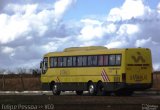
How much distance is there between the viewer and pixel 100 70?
39781 mm

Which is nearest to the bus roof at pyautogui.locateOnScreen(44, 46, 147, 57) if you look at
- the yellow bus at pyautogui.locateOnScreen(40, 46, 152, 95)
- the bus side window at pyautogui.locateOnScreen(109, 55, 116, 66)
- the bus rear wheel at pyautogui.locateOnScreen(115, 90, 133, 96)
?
the yellow bus at pyautogui.locateOnScreen(40, 46, 152, 95)

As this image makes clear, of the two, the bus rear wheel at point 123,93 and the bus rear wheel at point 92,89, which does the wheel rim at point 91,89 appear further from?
the bus rear wheel at point 123,93

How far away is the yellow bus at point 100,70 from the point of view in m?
38.2

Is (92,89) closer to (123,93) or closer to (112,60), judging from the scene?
(123,93)

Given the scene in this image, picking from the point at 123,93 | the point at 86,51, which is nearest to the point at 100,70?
the point at 86,51

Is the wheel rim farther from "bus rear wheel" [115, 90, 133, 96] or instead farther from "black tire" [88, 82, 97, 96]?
"bus rear wheel" [115, 90, 133, 96]

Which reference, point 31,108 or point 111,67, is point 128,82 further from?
point 31,108

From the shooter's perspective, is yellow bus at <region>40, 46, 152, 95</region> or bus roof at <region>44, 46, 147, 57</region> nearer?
yellow bus at <region>40, 46, 152, 95</region>

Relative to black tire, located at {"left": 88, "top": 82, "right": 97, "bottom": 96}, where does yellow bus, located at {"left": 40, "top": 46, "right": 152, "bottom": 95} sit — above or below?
above

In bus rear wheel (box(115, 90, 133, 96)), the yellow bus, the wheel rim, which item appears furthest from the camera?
the wheel rim

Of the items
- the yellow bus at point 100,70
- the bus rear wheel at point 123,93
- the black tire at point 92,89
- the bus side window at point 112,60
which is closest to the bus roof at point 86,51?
the yellow bus at point 100,70

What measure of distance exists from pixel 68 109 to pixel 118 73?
18569mm

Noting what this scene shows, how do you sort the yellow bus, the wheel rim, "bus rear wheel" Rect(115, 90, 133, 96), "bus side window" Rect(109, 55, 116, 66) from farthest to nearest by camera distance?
the wheel rim → "bus rear wheel" Rect(115, 90, 133, 96) → "bus side window" Rect(109, 55, 116, 66) → the yellow bus

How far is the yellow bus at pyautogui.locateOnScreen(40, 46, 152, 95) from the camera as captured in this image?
3816cm
